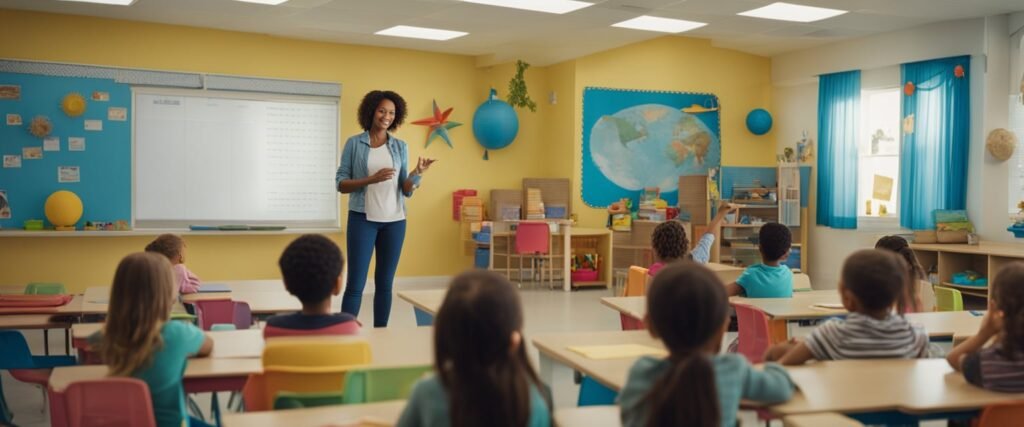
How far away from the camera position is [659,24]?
916cm

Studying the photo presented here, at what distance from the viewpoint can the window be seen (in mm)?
10344

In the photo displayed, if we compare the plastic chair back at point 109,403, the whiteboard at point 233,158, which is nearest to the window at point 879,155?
the whiteboard at point 233,158

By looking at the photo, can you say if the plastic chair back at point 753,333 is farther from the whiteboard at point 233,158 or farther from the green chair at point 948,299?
the whiteboard at point 233,158

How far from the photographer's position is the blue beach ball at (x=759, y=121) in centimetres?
1165

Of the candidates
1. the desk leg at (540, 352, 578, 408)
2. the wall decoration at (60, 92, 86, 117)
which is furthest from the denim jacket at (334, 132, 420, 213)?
the wall decoration at (60, 92, 86, 117)

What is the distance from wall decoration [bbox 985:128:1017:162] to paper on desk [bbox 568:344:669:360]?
722cm

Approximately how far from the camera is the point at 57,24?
8.91m

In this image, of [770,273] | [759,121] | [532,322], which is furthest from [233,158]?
[770,273]

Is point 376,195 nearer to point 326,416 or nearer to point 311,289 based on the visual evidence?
point 311,289

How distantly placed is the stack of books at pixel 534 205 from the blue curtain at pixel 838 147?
130 inches

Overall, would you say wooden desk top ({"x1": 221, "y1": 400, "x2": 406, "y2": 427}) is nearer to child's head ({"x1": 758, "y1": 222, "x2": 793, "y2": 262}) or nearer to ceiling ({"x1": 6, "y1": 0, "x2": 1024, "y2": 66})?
child's head ({"x1": 758, "y1": 222, "x2": 793, "y2": 262})

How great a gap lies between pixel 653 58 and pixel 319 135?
4187 millimetres

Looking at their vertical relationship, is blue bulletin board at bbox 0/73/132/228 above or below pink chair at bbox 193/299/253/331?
above

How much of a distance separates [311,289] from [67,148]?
7199mm
